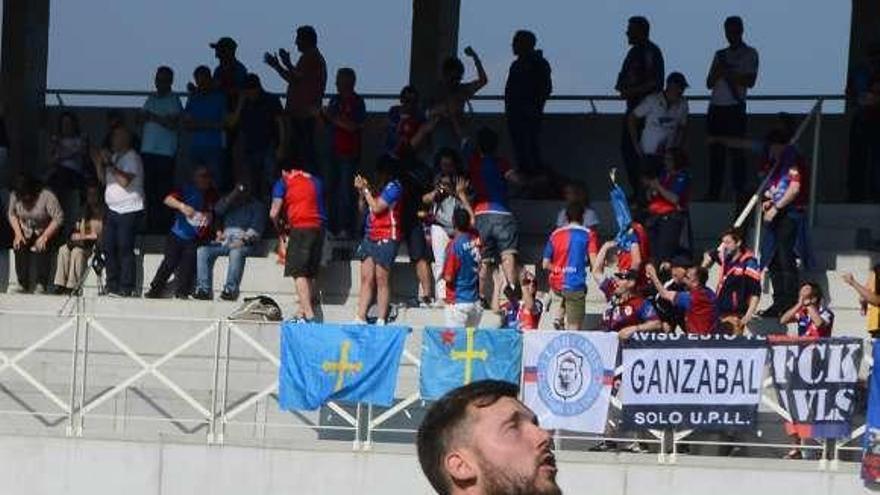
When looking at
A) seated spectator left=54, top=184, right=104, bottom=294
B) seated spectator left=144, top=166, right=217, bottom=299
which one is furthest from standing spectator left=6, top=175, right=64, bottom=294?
seated spectator left=144, top=166, right=217, bottom=299

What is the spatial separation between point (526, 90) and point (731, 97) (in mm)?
1787

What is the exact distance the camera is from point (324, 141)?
2066 centimetres

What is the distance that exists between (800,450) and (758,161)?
4755 millimetres

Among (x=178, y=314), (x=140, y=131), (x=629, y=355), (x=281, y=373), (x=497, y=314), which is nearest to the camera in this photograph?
(x=629, y=355)

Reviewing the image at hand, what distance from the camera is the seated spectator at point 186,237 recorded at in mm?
19672

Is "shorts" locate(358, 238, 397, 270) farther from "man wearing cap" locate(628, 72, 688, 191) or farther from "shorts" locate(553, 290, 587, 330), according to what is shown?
"man wearing cap" locate(628, 72, 688, 191)

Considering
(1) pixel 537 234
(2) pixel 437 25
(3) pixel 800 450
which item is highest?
(2) pixel 437 25

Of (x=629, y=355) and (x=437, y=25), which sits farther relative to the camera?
(x=437, y=25)

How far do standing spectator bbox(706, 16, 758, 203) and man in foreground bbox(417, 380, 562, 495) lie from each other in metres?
15.5

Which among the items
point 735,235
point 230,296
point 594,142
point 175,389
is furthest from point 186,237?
point 735,235

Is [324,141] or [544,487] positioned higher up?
[324,141]

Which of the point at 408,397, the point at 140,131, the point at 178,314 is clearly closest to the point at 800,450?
the point at 408,397

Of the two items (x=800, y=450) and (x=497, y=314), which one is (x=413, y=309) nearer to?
(x=497, y=314)

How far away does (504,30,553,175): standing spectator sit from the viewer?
66.0 feet
